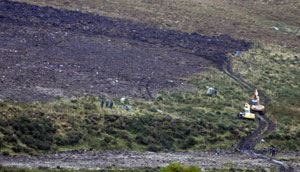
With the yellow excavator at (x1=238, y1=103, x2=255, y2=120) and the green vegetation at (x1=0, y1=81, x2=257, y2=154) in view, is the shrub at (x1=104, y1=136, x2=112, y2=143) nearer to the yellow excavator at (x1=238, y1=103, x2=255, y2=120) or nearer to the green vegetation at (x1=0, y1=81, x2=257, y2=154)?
the green vegetation at (x1=0, y1=81, x2=257, y2=154)

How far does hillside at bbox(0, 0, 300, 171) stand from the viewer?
2555 centimetres

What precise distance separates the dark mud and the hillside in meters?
0.13

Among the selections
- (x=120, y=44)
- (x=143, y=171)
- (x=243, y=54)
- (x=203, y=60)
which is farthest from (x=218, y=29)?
(x=143, y=171)

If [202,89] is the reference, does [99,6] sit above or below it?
above

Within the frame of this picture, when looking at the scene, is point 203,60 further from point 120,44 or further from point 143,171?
point 143,171

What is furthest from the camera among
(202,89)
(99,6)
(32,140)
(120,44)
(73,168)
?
(99,6)

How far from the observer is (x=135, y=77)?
37.0 metres

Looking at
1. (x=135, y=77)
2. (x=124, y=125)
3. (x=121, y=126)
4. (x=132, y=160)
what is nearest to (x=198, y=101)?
(x=135, y=77)

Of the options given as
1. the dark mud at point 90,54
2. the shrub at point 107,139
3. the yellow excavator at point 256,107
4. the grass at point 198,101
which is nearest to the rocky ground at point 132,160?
the grass at point 198,101

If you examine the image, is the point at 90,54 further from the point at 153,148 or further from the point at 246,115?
the point at 153,148

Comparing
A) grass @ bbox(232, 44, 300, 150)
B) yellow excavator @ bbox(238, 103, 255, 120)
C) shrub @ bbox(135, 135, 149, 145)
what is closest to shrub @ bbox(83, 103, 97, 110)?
shrub @ bbox(135, 135, 149, 145)

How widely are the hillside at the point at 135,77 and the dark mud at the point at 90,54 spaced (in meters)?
0.13

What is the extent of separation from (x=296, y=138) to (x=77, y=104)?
1561 cm

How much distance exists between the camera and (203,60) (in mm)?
46938
